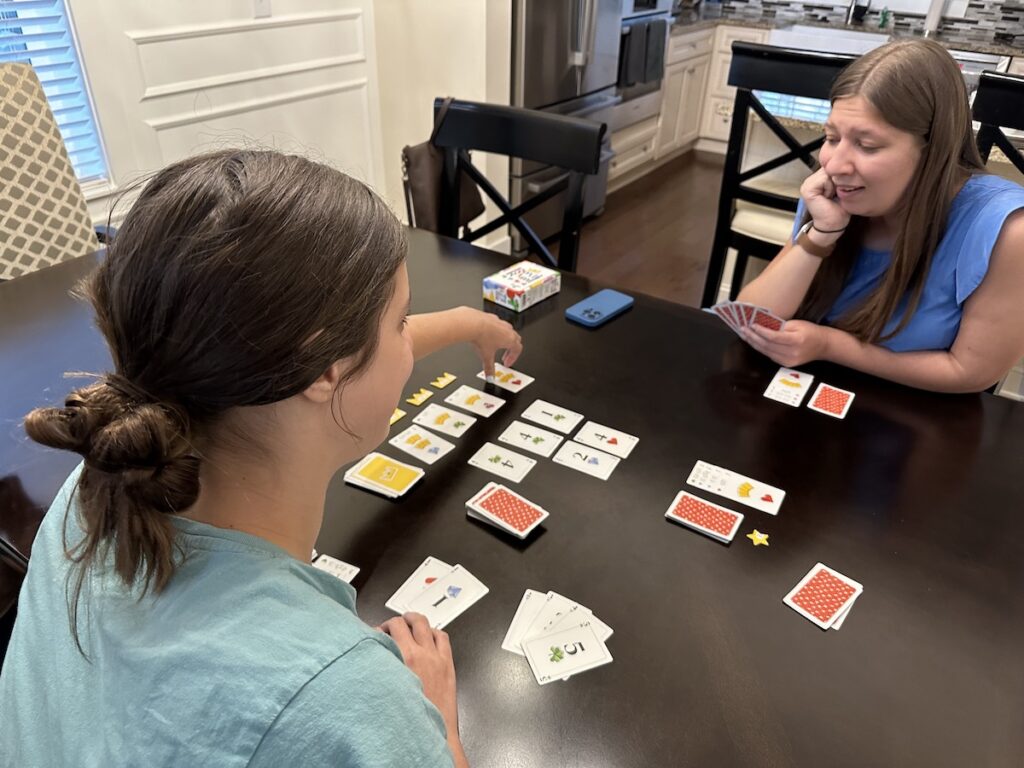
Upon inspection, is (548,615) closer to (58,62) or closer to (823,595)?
(823,595)

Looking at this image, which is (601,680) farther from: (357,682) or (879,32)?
(879,32)

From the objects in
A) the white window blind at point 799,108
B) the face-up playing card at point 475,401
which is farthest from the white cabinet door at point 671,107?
the face-up playing card at point 475,401

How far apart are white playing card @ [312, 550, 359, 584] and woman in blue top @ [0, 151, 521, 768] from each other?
243mm

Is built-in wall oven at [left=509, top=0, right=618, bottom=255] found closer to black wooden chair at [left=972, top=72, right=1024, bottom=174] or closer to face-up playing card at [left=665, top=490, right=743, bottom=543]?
black wooden chair at [left=972, top=72, right=1024, bottom=174]

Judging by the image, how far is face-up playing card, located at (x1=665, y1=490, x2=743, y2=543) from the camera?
3.16 ft

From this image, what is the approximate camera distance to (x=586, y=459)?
3.59 ft

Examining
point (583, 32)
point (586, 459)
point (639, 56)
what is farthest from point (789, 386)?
point (639, 56)

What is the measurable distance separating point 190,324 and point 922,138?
4.28 ft

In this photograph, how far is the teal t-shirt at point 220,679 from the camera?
51 cm

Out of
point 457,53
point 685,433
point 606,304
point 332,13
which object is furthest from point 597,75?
point 685,433

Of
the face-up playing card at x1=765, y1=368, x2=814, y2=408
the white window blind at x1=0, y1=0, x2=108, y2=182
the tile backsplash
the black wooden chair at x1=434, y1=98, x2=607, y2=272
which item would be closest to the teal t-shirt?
the face-up playing card at x1=765, y1=368, x2=814, y2=408

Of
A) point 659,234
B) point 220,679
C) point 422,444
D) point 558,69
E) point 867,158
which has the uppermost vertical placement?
point 867,158

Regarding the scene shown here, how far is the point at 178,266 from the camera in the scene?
55 cm

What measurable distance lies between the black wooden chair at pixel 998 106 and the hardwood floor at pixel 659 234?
5.43 feet
